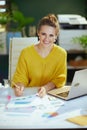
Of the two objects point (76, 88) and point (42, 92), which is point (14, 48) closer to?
point (42, 92)

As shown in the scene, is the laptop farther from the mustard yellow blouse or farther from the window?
the window

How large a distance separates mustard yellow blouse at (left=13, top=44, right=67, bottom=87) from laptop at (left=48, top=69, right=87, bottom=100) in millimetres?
310

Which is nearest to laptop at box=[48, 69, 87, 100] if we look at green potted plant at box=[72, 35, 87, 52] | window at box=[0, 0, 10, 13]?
green potted plant at box=[72, 35, 87, 52]

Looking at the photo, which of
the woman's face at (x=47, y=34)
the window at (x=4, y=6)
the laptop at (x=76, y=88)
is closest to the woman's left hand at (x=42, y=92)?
the laptop at (x=76, y=88)

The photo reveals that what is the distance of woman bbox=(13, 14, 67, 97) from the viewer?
2396 mm

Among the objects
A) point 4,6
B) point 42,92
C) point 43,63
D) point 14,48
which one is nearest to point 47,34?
point 43,63

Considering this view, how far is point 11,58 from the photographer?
3250mm

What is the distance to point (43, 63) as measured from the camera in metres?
2.40

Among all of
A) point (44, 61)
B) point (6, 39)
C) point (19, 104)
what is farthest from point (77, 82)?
point (6, 39)

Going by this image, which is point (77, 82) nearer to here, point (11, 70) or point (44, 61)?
point (44, 61)

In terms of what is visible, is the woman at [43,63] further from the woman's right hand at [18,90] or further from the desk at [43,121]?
the desk at [43,121]

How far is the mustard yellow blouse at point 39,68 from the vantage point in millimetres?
2396

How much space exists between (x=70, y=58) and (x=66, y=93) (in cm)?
257

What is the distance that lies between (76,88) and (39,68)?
1.84ft
